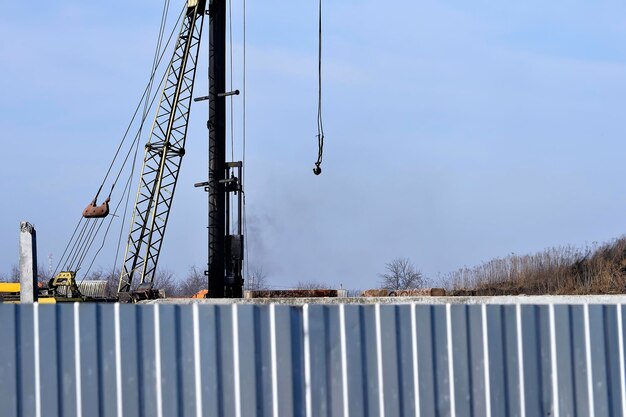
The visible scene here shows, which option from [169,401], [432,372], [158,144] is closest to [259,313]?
[169,401]

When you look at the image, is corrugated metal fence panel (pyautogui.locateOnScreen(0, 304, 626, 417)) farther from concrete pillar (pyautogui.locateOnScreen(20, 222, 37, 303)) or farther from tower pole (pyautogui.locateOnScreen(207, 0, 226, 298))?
tower pole (pyautogui.locateOnScreen(207, 0, 226, 298))

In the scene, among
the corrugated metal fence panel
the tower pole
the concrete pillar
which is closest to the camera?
the corrugated metal fence panel

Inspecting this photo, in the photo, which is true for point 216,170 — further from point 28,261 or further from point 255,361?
point 255,361

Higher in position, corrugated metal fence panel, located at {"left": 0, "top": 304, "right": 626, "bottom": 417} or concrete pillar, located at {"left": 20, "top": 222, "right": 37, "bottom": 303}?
concrete pillar, located at {"left": 20, "top": 222, "right": 37, "bottom": 303}

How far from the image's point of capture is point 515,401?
743 cm

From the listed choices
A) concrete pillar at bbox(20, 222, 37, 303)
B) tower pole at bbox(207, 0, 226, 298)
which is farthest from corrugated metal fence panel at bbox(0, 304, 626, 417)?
tower pole at bbox(207, 0, 226, 298)

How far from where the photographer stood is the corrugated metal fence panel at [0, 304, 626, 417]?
7.03 meters

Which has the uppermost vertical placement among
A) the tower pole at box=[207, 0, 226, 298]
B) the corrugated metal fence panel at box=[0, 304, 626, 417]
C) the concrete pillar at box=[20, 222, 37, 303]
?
the tower pole at box=[207, 0, 226, 298]

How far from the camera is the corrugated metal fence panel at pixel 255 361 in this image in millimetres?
7031

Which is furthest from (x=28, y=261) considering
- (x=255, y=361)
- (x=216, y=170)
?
(x=216, y=170)

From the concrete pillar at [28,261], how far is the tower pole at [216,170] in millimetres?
9604

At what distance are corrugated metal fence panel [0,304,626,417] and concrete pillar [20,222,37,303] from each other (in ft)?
27.2

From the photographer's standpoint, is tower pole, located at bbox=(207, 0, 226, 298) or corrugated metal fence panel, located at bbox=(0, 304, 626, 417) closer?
corrugated metal fence panel, located at bbox=(0, 304, 626, 417)

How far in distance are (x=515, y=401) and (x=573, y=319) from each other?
853 millimetres
